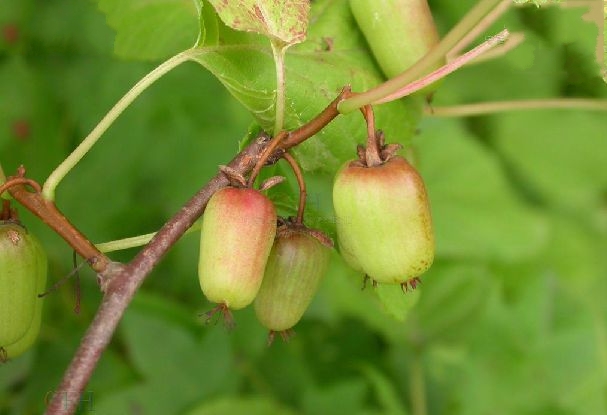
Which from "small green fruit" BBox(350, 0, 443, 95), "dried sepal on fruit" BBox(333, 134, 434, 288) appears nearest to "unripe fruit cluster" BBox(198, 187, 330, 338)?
"dried sepal on fruit" BBox(333, 134, 434, 288)

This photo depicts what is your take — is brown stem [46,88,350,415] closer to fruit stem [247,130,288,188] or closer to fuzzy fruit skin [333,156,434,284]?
fruit stem [247,130,288,188]

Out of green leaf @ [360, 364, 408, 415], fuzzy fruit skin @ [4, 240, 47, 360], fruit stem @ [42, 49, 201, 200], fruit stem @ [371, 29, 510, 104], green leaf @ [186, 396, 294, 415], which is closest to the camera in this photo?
fruit stem @ [371, 29, 510, 104]

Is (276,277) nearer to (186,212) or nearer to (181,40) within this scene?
(186,212)

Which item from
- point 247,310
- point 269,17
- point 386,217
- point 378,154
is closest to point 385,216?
point 386,217

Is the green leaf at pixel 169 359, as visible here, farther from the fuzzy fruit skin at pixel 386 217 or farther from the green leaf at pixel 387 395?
the fuzzy fruit skin at pixel 386 217

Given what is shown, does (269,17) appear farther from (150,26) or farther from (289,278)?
(150,26)

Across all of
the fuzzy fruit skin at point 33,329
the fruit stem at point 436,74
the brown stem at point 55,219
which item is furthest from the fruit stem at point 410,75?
the fuzzy fruit skin at point 33,329

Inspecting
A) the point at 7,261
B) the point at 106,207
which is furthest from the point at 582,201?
the point at 7,261
